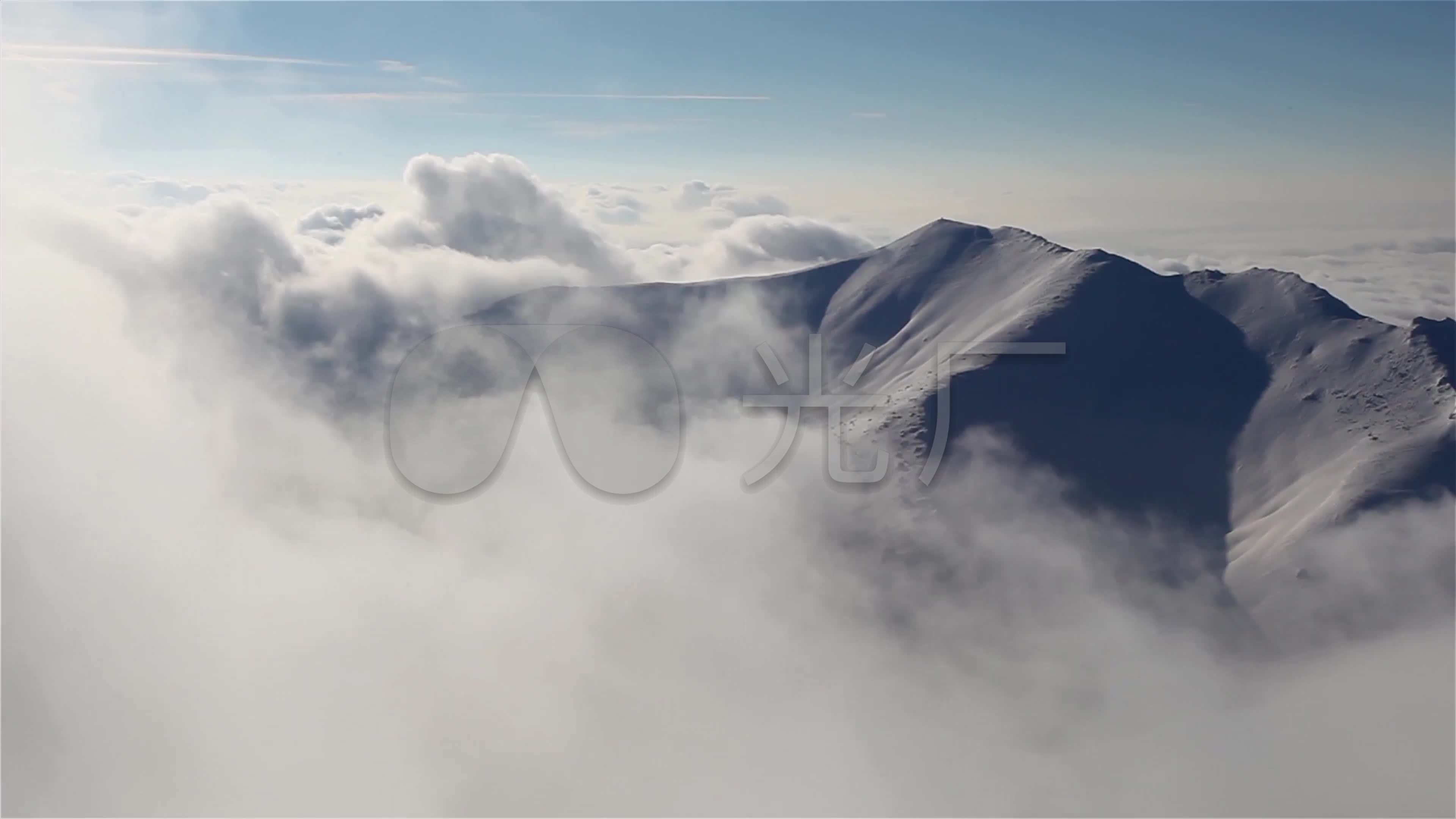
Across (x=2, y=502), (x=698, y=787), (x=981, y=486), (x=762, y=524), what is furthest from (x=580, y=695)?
(x=2, y=502)

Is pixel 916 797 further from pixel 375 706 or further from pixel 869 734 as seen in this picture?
pixel 375 706

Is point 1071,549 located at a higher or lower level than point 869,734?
higher

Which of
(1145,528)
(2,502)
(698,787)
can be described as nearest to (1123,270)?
(1145,528)

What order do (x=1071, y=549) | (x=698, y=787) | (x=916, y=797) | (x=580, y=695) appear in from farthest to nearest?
(x=580, y=695), (x=1071, y=549), (x=698, y=787), (x=916, y=797)

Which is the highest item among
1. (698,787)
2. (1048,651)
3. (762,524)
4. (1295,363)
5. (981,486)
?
(1295,363)

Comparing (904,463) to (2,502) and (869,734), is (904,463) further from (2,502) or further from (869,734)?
(2,502)

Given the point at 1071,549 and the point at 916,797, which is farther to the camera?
the point at 1071,549

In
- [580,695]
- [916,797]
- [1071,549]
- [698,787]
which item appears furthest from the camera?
[580,695]
